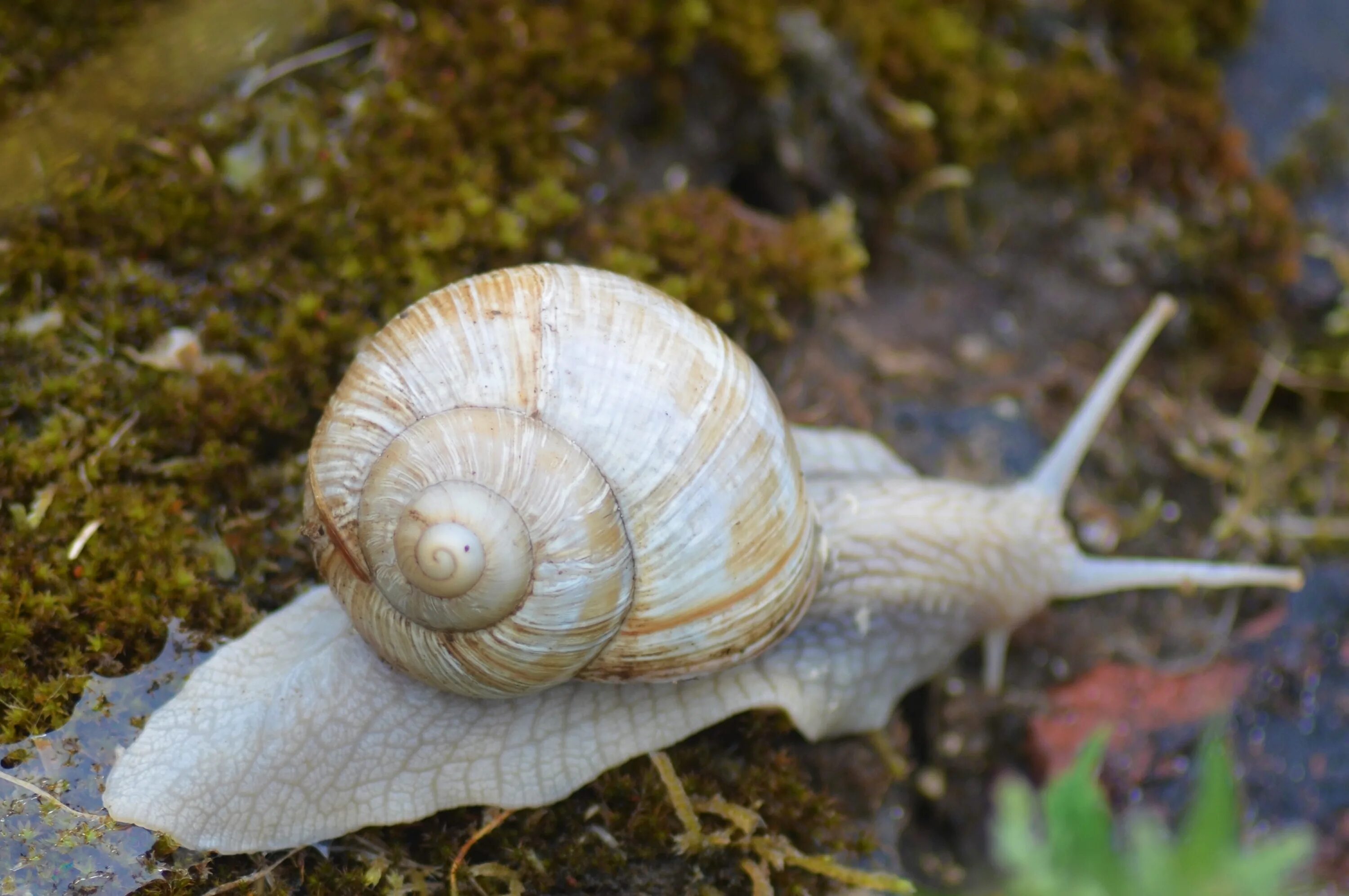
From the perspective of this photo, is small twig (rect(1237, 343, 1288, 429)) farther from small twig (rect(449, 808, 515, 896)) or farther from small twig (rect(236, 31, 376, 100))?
small twig (rect(236, 31, 376, 100))

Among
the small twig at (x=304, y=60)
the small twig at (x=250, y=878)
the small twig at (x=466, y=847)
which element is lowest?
the small twig at (x=466, y=847)

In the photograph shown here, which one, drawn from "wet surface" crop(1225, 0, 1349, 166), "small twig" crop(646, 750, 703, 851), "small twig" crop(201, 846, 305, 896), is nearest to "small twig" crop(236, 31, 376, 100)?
"small twig" crop(201, 846, 305, 896)

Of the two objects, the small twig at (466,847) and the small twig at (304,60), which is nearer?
the small twig at (466,847)

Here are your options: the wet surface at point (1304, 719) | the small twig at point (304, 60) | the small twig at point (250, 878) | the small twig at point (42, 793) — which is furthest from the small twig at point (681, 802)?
the small twig at point (304, 60)

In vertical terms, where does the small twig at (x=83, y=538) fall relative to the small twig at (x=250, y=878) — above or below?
above

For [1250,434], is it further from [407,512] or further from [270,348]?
[270,348]

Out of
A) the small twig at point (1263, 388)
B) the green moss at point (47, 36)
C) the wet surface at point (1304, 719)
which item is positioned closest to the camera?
the green moss at point (47, 36)

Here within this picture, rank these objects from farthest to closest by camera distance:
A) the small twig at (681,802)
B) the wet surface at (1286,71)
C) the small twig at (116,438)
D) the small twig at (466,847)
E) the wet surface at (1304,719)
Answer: the wet surface at (1286,71), the wet surface at (1304,719), the small twig at (116,438), the small twig at (681,802), the small twig at (466,847)

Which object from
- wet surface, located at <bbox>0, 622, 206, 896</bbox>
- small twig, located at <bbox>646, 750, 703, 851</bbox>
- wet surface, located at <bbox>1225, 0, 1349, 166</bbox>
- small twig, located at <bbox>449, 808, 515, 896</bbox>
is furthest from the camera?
wet surface, located at <bbox>1225, 0, 1349, 166</bbox>

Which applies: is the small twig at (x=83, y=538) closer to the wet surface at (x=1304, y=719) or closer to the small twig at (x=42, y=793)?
the small twig at (x=42, y=793)
